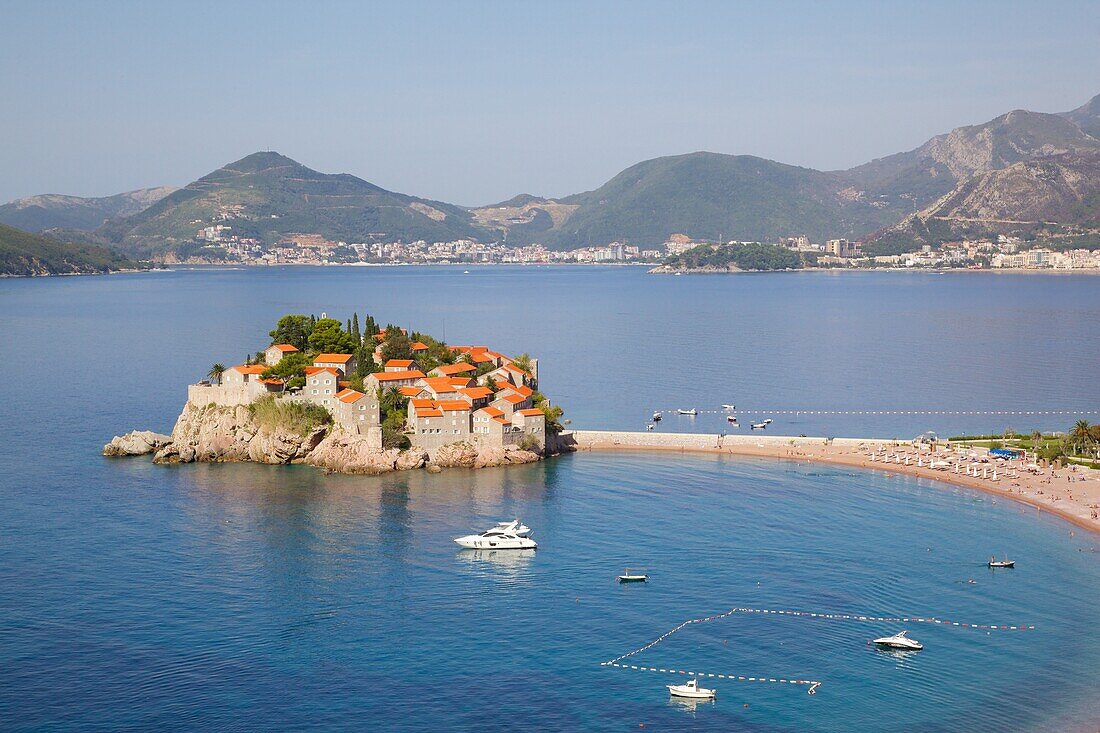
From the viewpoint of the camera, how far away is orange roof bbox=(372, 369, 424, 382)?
6656 cm

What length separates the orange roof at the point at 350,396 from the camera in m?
62.9

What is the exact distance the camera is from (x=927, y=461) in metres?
63.8

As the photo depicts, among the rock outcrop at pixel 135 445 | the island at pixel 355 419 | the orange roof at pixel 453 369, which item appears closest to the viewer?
the island at pixel 355 419

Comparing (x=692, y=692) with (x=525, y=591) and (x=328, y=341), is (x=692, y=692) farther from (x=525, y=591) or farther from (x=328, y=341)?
(x=328, y=341)

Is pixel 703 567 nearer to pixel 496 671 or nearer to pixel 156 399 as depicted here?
pixel 496 671

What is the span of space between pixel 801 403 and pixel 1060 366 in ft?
105

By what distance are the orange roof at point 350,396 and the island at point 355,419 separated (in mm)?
66

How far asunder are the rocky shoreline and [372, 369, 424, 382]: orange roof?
174 inches

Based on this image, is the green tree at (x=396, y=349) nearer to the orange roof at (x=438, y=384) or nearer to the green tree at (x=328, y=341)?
the green tree at (x=328, y=341)

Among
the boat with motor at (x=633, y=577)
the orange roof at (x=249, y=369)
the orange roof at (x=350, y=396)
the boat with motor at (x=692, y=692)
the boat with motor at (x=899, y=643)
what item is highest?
the orange roof at (x=249, y=369)

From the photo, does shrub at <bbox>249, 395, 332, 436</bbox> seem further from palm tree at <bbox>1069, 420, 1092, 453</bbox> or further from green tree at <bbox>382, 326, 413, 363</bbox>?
palm tree at <bbox>1069, 420, 1092, 453</bbox>

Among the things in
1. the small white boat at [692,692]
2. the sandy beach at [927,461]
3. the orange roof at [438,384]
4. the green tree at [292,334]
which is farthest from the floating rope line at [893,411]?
the small white boat at [692,692]

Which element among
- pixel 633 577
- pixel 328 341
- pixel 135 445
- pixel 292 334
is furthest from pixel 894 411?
pixel 135 445

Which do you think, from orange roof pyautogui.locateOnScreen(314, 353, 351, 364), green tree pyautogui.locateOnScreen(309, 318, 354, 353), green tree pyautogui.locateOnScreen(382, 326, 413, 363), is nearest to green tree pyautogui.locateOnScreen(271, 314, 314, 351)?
green tree pyautogui.locateOnScreen(309, 318, 354, 353)
